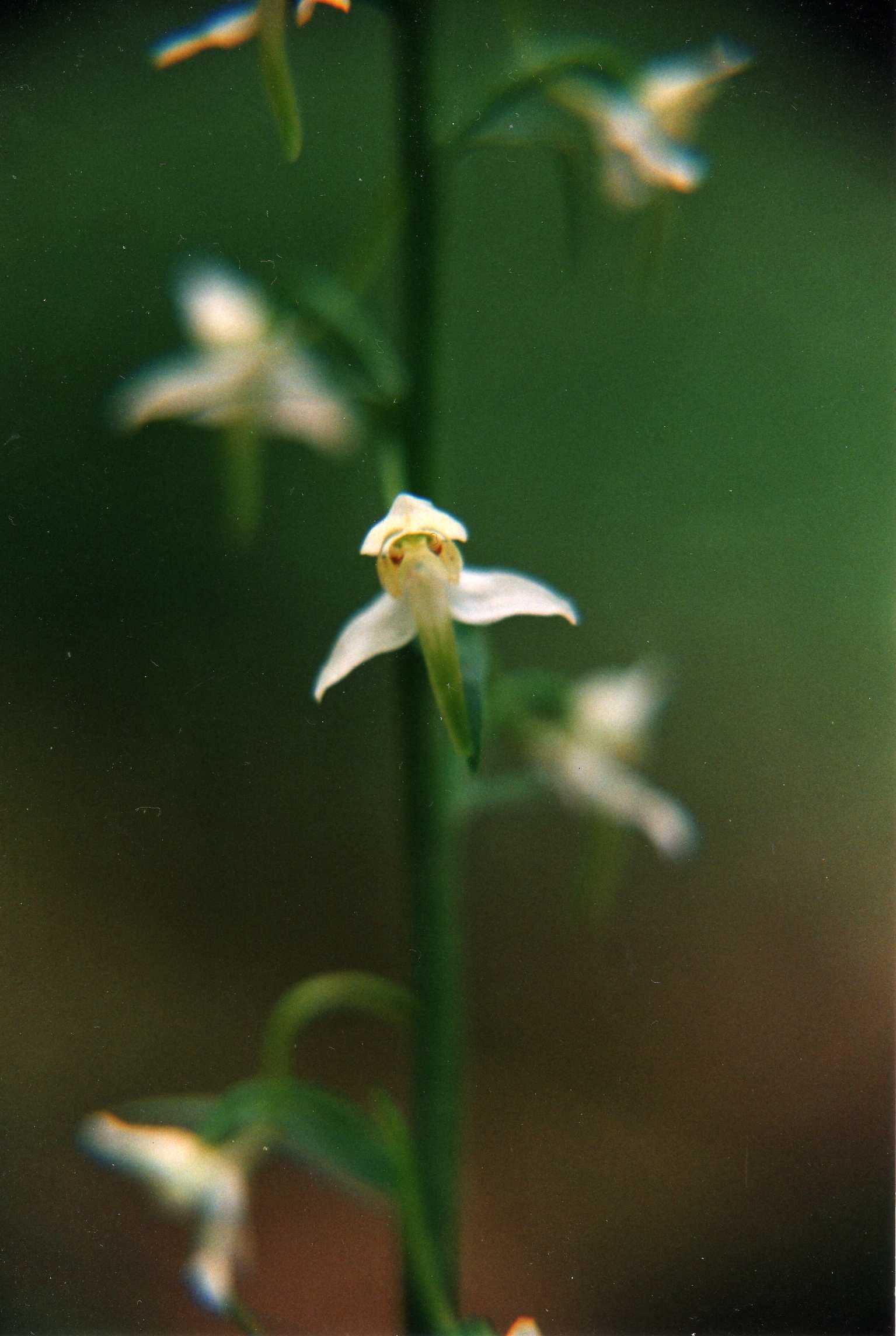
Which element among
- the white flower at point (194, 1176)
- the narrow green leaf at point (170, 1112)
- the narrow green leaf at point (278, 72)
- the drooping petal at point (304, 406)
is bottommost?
the white flower at point (194, 1176)

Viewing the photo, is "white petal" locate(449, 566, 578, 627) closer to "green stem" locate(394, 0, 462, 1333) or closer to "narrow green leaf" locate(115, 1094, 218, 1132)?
"green stem" locate(394, 0, 462, 1333)

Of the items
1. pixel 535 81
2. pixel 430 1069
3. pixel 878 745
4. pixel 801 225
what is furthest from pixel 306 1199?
pixel 801 225

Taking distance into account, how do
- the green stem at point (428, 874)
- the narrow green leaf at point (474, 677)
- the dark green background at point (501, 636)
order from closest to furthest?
the narrow green leaf at point (474, 677) → the green stem at point (428, 874) → the dark green background at point (501, 636)

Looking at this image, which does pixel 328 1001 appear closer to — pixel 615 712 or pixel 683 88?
pixel 615 712

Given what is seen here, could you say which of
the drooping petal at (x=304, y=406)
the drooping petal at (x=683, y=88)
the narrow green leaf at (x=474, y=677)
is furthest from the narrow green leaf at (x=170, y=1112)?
the drooping petal at (x=683, y=88)

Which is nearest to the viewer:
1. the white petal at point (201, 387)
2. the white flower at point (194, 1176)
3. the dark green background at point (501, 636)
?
the white flower at point (194, 1176)

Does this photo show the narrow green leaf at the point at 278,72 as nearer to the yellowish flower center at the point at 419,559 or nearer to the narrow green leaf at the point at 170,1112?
the yellowish flower center at the point at 419,559

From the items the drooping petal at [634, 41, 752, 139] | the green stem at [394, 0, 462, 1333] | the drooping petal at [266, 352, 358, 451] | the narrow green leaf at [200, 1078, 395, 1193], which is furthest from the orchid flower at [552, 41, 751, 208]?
the narrow green leaf at [200, 1078, 395, 1193]
